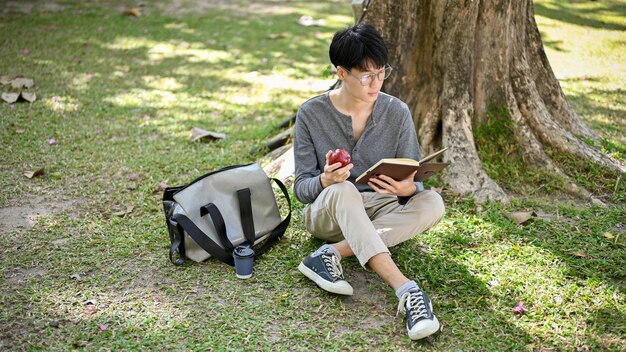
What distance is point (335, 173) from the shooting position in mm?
3574

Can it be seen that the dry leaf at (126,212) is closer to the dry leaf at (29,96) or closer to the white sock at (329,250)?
the white sock at (329,250)

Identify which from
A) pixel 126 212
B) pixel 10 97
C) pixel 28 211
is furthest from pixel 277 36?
pixel 28 211

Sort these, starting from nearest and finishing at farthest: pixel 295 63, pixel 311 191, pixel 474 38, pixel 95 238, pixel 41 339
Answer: pixel 41 339
pixel 311 191
pixel 95 238
pixel 474 38
pixel 295 63

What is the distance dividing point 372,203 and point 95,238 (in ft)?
6.12

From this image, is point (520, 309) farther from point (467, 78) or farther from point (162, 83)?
point (162, 83)

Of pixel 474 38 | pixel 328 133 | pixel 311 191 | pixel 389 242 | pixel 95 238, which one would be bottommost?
pixel 95 238

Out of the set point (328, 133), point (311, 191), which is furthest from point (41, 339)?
point (328, 133)

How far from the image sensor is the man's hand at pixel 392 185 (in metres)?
3.61

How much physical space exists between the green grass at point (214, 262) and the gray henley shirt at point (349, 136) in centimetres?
60

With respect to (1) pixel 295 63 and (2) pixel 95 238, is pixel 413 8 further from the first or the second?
(1) pixel 295 63

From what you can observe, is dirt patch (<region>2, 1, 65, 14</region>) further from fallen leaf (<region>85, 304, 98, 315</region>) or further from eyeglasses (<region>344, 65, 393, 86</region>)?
eyeglasses (<region>344, 65, 393, 86</region>)

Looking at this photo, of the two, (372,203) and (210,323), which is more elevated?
(372,203)

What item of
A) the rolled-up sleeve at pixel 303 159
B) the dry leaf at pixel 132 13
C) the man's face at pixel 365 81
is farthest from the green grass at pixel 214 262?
the dry leaf at pixel 132 13

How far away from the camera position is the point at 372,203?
158 inches
